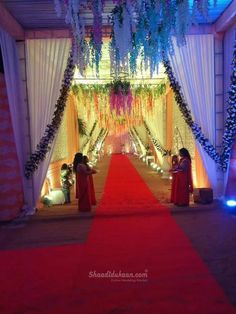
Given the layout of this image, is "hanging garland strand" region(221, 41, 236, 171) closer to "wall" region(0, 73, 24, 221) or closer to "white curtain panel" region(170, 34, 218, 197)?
"white curtain panel" region(170, 34, 218, 197)

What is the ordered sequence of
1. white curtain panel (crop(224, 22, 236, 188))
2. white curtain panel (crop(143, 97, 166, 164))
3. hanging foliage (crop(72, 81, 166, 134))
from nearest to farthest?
white curtain panel (crop(224, 22, 236, 188))
hanging foliage (crop(72, 81, 166, 134))
white curtain panel (crop(143, 97, 166, 164))

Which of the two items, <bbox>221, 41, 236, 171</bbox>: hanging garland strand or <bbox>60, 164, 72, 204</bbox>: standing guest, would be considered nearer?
<bbox>221, 41, 236, 171</bbox>: hanging garland strand

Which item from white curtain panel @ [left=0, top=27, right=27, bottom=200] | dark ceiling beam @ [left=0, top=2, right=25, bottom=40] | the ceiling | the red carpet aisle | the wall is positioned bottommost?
the red carpet aisle

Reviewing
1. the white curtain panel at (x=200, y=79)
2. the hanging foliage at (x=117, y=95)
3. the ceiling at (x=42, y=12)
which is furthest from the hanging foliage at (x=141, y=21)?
the hanging foliage at (x=117, y=95)

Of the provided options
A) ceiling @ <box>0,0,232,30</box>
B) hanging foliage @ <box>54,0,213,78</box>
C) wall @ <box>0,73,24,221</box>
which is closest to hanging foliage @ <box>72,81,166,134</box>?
ceiling @ <box>0,0,232,30</box>

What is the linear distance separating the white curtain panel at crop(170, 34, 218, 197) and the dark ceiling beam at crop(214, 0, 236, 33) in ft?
0.75

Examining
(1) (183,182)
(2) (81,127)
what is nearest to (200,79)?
(1) (183,182)

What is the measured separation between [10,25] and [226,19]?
10.3ft

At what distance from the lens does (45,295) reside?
2609mm

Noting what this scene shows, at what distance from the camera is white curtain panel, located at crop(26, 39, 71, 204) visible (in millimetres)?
5590

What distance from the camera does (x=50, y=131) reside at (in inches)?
219

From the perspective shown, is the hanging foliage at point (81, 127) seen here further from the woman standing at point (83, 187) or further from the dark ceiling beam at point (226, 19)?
the dark ceiling beam at point (226, 19)

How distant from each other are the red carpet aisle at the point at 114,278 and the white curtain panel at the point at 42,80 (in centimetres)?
205

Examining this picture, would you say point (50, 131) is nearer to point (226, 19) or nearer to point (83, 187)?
point (83, 187)
